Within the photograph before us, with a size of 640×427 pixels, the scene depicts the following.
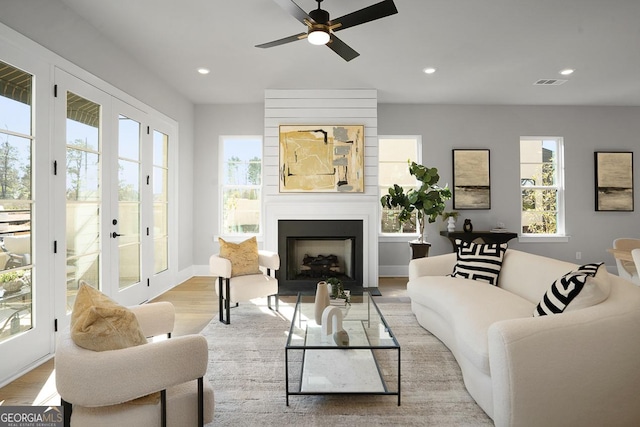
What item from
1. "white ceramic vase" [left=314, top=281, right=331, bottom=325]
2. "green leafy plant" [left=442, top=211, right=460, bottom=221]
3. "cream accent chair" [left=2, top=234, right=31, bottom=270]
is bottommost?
"white ceramic vase" [left=314, top=281, right=331, bottom=325]

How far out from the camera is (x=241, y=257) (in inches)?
139

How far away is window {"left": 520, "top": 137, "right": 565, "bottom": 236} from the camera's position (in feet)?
18.1

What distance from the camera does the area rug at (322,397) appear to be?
181 centimetres

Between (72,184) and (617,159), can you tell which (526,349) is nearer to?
(72,184)

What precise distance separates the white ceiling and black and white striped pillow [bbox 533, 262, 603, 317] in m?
2.22

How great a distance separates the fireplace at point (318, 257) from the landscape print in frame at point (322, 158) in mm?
499

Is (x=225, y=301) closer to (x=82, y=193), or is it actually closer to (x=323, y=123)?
(x=82, y=193)

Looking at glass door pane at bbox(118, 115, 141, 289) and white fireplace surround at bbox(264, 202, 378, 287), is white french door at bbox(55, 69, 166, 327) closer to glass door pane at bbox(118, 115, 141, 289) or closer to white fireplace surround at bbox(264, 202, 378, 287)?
glass door pane at bbox(118, 115, 141, 289)

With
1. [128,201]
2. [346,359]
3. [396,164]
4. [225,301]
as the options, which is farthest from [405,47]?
[128,201]

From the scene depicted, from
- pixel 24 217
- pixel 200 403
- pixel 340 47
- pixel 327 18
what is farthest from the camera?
pixel 340 47

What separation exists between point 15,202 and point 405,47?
11.8ft

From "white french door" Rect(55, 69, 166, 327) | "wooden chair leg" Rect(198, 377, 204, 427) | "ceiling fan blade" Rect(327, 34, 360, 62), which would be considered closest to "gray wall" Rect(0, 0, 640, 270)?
"white french door" Rect(55, 69, 166, 327)

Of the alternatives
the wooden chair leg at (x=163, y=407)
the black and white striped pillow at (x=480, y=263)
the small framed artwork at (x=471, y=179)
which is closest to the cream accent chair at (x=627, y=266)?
the black and white striped pillow at (x=480, y=263)

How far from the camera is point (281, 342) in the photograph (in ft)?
9.24
